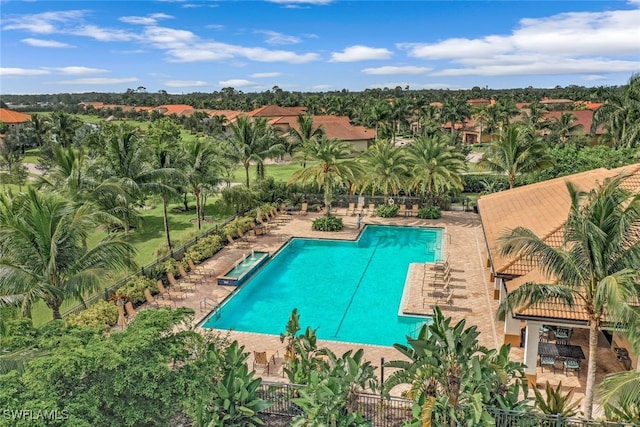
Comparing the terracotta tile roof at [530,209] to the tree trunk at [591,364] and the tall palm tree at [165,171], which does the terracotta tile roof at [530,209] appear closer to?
the tree trunk at [591,364]

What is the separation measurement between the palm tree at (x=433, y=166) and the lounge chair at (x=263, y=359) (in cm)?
1860

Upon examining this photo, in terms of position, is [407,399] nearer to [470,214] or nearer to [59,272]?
[59,272]

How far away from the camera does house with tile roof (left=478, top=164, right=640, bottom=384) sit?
40.2 ft

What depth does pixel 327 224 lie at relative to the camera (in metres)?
29.2

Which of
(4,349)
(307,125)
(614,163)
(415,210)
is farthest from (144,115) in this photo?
(4,349)

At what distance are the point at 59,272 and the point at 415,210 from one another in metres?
24.7

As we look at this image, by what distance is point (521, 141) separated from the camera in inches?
1122

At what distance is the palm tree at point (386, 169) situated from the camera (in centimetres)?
3081

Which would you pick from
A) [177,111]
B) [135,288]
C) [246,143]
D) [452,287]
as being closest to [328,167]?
[246,143]

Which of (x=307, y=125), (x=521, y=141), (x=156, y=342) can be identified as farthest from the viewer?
(x=307, y=125)

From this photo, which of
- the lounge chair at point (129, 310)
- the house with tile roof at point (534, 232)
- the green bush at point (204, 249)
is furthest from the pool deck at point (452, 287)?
the lounge chair at point (129, 310)

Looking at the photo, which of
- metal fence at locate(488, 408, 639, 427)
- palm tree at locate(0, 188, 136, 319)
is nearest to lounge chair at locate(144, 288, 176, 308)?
palm tree at locate(0, 188, 136, 319)

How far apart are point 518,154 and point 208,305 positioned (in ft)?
66.0

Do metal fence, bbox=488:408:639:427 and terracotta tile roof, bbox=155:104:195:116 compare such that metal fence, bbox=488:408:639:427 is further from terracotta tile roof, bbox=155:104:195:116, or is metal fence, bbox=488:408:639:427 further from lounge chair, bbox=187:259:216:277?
terracotta tile roof, bbox=155:104:195:116
